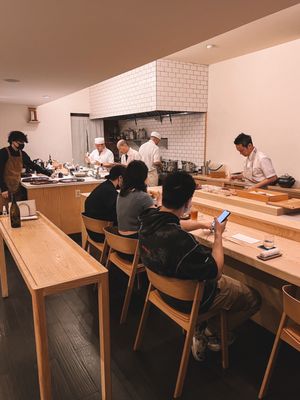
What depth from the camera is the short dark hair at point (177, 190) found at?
1819 mm

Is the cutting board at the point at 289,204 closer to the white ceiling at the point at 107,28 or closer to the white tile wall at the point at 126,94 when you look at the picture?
the white ceiling at the point at 107,28

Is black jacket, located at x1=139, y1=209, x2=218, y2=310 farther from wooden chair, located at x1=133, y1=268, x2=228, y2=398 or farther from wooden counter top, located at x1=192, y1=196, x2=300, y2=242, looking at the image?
wooden counter top, located at x1=192, y1=196, x2=300, y2=242

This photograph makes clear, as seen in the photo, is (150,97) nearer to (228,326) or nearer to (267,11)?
(267,11)

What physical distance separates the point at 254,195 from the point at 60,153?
6.04 meters

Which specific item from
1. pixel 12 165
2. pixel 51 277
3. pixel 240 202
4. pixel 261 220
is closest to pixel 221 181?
pixel 240 202

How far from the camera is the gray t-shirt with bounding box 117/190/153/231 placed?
8.61 ft

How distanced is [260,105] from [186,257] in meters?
4.07

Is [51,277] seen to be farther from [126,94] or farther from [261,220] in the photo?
[126,94]

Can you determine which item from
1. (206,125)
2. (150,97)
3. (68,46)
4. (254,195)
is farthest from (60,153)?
(254,195)

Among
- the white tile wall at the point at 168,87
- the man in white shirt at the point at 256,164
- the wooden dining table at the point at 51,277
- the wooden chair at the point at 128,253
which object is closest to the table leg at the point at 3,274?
the wooden dining table at the point at 51,277

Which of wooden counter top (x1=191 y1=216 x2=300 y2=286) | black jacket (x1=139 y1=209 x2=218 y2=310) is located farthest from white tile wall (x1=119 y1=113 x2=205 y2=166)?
black jacket (x1=139 y1=209 x2=218 y2=310)

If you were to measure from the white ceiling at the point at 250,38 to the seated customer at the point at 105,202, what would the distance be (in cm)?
242

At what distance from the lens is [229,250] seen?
2051mm

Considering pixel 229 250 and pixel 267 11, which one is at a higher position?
pixel 267 11
